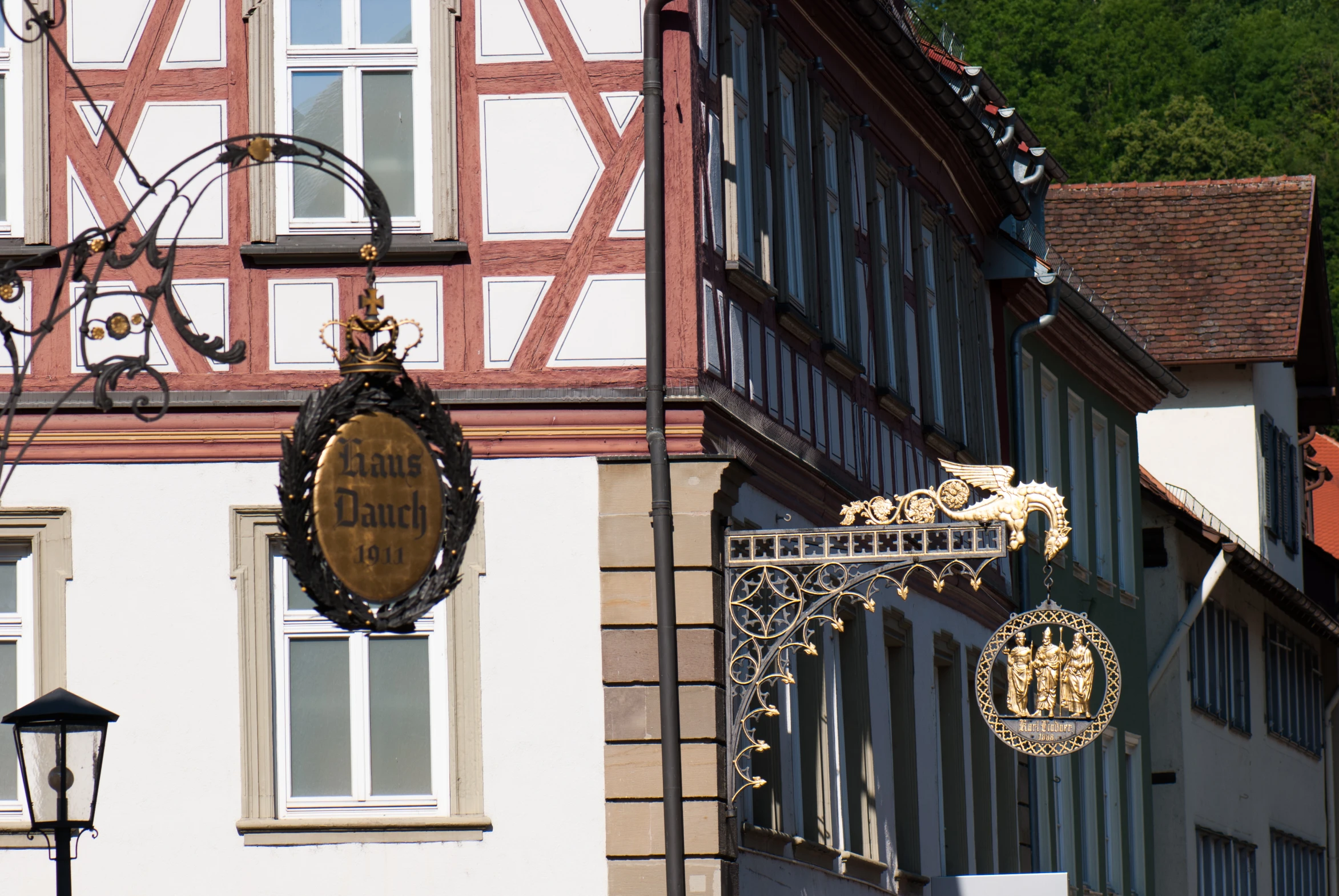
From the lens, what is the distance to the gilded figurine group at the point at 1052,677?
663 inches

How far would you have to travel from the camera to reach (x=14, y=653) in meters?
15.4

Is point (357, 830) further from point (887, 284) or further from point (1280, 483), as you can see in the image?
point (1280, 483)

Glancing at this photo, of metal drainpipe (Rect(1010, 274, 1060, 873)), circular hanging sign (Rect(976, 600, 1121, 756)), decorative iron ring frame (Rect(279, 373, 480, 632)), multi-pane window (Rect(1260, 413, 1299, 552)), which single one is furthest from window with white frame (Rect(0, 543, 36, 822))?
multi-pane window (Rect(1260, 413, 1299, 552))

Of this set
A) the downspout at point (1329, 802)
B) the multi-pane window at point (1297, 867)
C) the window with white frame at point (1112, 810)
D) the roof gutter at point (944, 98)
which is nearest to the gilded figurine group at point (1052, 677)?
the roof gutter at point (944, 98)

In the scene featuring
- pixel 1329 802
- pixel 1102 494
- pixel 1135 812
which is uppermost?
pixel 1102 494

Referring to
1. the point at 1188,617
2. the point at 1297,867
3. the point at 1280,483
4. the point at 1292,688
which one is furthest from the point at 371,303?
the point at 1292,688

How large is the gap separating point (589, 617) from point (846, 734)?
421 centimetres

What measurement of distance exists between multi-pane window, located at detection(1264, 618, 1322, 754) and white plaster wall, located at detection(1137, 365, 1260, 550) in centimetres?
228

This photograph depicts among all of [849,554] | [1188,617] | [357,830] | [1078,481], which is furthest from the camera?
[1188,617]

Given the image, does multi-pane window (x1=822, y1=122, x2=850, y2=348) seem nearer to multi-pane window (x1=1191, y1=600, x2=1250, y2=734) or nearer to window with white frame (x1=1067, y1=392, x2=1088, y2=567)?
window with white frame (x1=1067, y1=392, x2=1088, y2=567)

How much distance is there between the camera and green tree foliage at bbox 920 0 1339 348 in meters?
62.2

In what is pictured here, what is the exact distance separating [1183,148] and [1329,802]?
22675 mm

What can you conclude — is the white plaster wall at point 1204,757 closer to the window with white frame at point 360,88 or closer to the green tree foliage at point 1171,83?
the window with white frame at point 360,88

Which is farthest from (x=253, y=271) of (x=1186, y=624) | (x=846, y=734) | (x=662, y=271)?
(x=1186, y=624)
